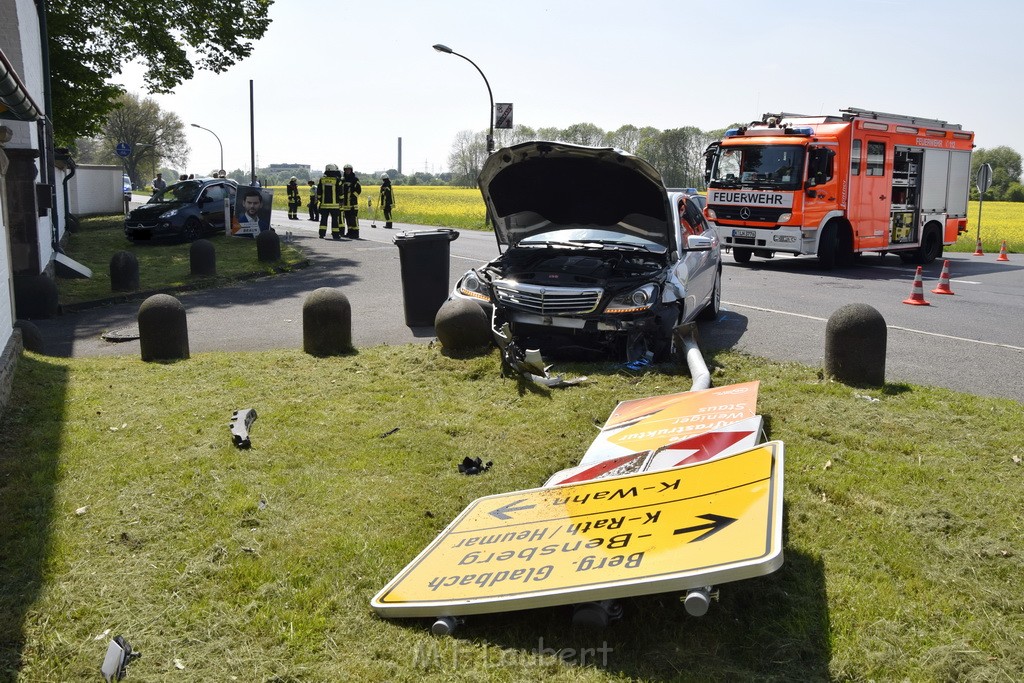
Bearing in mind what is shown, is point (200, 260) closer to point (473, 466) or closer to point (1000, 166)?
point (473, 466)

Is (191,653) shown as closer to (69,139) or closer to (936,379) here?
(936,379)

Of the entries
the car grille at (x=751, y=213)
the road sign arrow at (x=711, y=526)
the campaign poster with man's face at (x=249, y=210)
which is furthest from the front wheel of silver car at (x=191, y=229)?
the road sign arrow at (x=711, y=526)

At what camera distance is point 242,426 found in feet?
21.0

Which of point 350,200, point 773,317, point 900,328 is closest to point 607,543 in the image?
point 900,328

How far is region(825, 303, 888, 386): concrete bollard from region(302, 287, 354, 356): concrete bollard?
467 cm

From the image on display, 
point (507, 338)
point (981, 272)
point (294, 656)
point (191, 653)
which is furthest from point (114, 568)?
point (981, 272)

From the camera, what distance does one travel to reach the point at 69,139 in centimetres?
2611

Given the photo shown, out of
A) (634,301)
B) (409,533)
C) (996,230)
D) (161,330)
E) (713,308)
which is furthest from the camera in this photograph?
(996,230)

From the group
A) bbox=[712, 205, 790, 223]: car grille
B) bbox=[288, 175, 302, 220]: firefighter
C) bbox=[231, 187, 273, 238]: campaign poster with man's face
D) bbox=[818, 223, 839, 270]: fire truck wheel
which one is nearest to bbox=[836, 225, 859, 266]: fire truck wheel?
bbox=[818, 223, 839, 270]: fire truck wheel

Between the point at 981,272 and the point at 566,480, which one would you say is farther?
the point at 981,272

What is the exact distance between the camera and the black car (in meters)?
22.7

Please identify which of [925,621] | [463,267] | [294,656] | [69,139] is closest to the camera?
[294,656]

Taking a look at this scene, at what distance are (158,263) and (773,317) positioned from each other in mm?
12544

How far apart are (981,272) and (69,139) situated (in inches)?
937
